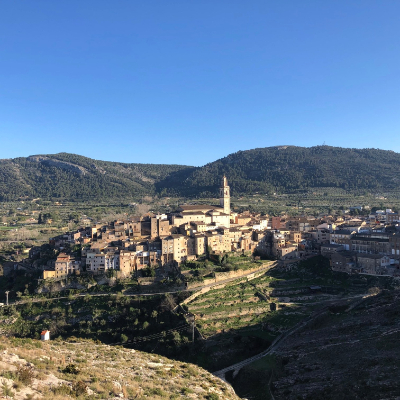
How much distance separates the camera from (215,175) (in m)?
129

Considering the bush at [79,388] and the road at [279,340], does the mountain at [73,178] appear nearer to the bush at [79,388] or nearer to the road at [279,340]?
the road at [279,340]

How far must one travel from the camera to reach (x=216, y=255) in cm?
4194

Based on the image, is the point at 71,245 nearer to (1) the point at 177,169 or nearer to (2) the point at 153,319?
(2) the point at 153,319

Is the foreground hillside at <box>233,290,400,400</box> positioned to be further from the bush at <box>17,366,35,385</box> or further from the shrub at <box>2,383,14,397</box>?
the shrub at <box>2,383,14,397</box>

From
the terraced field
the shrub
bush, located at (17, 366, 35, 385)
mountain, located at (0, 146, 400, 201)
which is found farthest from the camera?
mountain, located at (0, 146, 400, 201)

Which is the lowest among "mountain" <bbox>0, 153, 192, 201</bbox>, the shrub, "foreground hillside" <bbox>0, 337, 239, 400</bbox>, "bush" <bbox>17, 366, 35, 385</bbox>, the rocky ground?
the rocky ground

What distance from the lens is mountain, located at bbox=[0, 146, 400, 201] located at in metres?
113

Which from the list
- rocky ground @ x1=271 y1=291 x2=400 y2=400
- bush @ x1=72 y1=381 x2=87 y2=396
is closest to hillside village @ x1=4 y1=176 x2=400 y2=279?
rocky ground @ x1=271 y1=291 x2=400 y2=400

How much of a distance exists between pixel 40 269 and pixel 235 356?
81.0 feet

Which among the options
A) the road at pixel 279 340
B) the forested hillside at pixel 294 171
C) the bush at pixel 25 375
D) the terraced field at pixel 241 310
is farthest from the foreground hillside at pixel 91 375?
the forested hillside at pixel 294 171

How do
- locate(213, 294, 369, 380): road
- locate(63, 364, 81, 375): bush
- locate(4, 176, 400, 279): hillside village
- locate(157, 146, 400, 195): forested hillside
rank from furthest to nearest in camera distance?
locate(157, 146, 400, 195): forested hillside < locate(4, 176, 400, 279): hillside village < locate(213, 294, 369, 380): road < locate(63, 364, 81, 375): bush

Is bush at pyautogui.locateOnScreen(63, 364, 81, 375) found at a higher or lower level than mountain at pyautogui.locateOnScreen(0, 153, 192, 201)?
lower

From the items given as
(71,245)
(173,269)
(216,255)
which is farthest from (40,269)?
(216,255)

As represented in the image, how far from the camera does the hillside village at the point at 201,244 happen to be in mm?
39500
